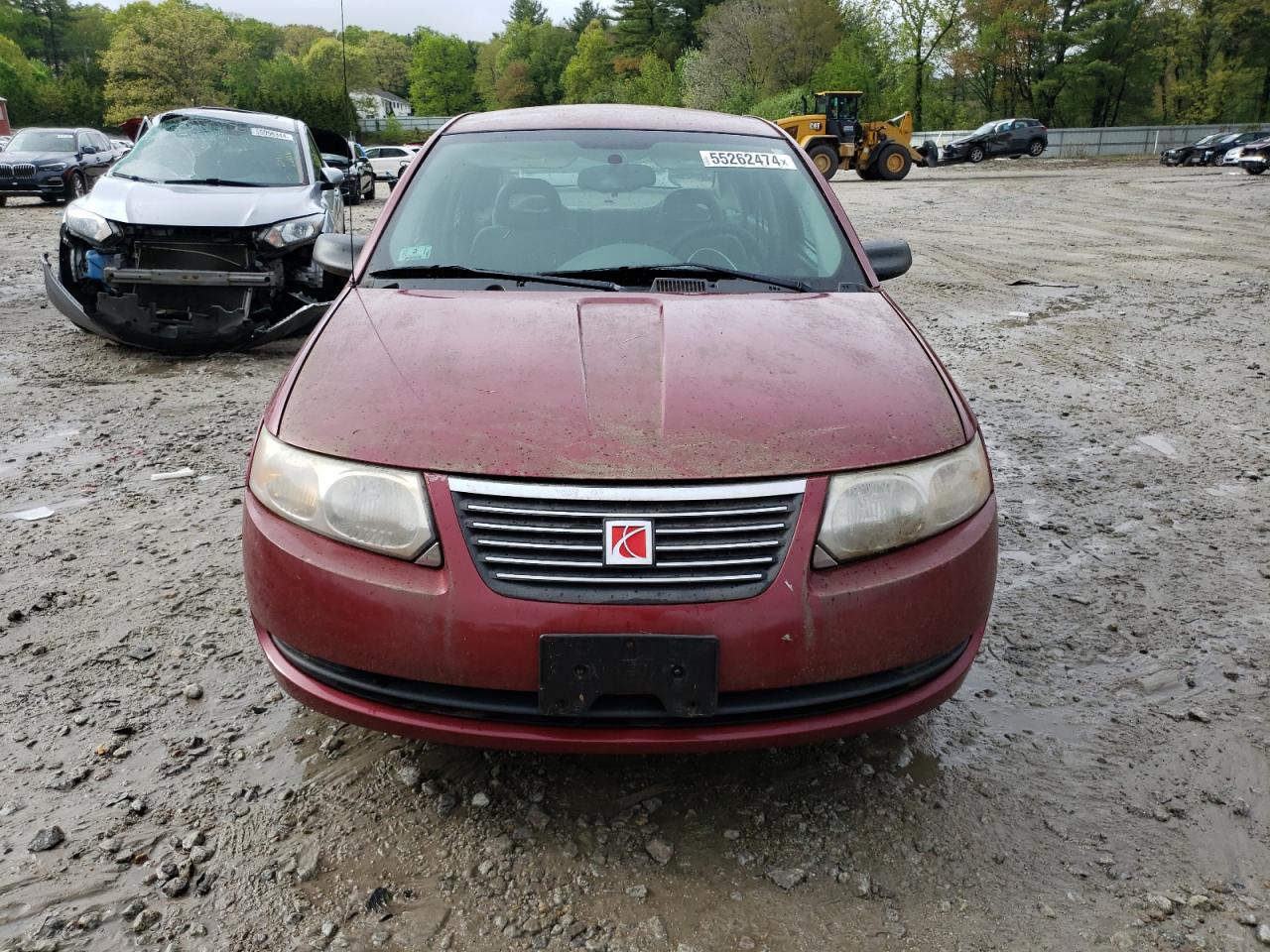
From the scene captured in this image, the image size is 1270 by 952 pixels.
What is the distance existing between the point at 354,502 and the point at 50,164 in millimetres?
20320

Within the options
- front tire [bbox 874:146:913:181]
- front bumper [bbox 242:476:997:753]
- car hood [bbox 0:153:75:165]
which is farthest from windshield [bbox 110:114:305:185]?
front tire [bbox 874:146:913:181]

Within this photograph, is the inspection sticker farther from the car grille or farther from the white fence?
the white fence

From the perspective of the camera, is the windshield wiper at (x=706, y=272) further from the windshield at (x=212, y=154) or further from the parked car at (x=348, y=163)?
the parked car at (x=348, y=163)

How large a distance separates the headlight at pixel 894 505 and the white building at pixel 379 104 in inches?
3307

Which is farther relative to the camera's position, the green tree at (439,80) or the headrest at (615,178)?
the green tree at (439,80)

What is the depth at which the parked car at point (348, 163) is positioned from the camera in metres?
8.93

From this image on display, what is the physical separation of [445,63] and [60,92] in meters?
56.7

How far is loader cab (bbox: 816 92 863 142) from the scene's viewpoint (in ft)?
92.0

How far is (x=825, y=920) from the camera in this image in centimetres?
195

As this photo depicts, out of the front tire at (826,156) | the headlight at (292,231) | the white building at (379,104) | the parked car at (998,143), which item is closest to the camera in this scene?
the headlight at (292,231)

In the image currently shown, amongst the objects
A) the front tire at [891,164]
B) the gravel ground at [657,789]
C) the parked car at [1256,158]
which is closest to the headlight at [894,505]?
the gravel ground at [657,789]

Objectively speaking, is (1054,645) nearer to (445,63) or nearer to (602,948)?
(602,948)

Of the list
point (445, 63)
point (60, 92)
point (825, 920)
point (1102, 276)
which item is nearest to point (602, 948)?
point (825, 920)

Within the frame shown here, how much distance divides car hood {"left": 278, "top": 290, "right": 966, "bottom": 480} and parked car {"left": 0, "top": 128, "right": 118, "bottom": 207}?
18.5 metres
